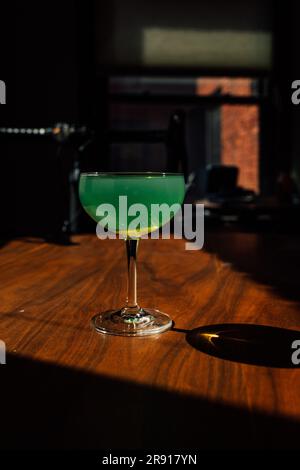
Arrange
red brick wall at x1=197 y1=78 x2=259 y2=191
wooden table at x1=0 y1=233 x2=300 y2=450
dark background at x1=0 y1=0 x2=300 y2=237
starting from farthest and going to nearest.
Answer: red brick wall at x1=197 y1=78 x2=259 y2=191 < dark background at x1=0 y1=0 x2=300 y2=237 < wooden table at x1=0 y1=233 x2=300 y2=450

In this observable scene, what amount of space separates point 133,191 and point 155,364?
8.7 inches

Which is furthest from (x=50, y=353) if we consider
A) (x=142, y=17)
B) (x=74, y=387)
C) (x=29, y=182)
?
(x=142, y=17)

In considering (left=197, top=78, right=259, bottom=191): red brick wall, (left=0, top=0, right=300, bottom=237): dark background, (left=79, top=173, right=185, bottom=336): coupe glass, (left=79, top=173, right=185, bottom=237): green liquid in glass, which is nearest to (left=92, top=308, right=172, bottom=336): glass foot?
(left=79, top=173, right=185, bottom=336): coupe glass

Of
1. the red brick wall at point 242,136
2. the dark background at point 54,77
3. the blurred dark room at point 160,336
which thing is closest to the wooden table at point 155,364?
the blurred dark room at point 160,336

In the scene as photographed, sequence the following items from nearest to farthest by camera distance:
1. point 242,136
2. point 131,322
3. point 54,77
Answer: point 131,322 < point 54,77 < point 242,136

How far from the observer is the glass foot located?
53 centimetres

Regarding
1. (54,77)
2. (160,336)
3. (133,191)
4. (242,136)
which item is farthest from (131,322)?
(242,136)

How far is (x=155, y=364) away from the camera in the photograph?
0.44m

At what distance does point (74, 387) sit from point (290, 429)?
162mm

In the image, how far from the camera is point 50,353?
1.52ft

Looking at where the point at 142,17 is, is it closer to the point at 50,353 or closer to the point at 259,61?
the point at 259,61

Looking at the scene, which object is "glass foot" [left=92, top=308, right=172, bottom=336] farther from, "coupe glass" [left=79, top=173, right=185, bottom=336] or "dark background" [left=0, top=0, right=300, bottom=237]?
"dark background" [left=0, top=0, right=300, bottom=237]

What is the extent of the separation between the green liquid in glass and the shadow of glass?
157 millimetres

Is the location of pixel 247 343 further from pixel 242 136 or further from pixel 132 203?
pixel 242 136
